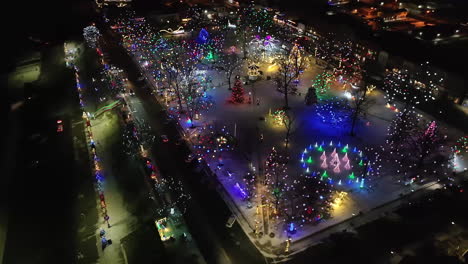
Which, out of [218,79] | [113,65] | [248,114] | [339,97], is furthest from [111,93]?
[339,97]

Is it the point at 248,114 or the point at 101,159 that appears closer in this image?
the point at 101,159

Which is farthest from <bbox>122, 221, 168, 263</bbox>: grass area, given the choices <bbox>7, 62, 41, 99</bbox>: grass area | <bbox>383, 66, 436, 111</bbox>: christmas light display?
<bbox>7, 62, 41, 99</bbox>: grass area

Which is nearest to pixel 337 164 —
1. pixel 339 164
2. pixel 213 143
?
pixel 339 164

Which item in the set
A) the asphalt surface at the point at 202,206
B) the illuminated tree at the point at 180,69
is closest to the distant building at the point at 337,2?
the illuminated tree at the point at 180,69

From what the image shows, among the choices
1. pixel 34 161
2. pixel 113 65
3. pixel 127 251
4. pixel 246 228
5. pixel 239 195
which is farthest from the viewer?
pixel 113 65

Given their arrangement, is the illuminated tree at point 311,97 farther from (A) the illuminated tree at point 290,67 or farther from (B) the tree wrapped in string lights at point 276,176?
(B) the tree wrapped in string lights at point 276,176

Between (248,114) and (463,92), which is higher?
(463,92)

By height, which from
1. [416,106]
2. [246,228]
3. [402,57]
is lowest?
[246,228]

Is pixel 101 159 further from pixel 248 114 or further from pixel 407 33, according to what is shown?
pixel 407 33
